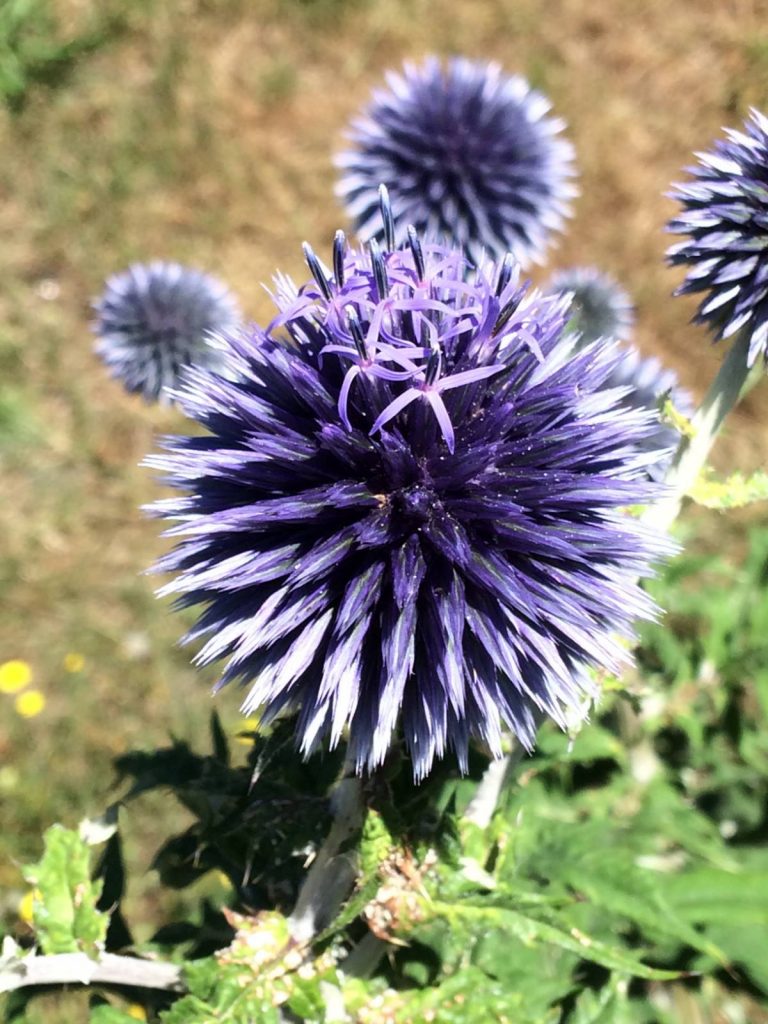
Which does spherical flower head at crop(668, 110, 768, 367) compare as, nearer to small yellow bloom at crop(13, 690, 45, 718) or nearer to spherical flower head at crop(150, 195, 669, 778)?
spherical flower head at crop(150, 195, 669, 778)

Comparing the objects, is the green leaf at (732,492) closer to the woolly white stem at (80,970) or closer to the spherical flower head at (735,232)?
the spherical flower head at (735,232)

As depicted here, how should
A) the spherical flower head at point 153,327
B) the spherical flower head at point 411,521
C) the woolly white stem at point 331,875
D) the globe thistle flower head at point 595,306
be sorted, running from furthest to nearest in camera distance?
the spherical flower head at point 153,327 < the globe thistle flower head at point 595,306 < the woolly white stem at point 331,875 < the spherical flower head at point 411,521

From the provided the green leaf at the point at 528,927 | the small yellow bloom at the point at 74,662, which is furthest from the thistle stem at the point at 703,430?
the small yellow bloom at the point at 74,662

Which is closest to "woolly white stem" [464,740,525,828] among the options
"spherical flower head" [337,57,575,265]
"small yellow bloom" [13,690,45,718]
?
"spherical flower head" [337,57,575,265]

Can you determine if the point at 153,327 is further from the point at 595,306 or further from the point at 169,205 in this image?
the point at 169,205

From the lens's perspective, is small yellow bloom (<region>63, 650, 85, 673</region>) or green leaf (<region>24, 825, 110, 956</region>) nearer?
green leaf (<region>24, 825, 110, 956</region>)

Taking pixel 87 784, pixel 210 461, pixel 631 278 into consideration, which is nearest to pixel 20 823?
pixel 87 784
